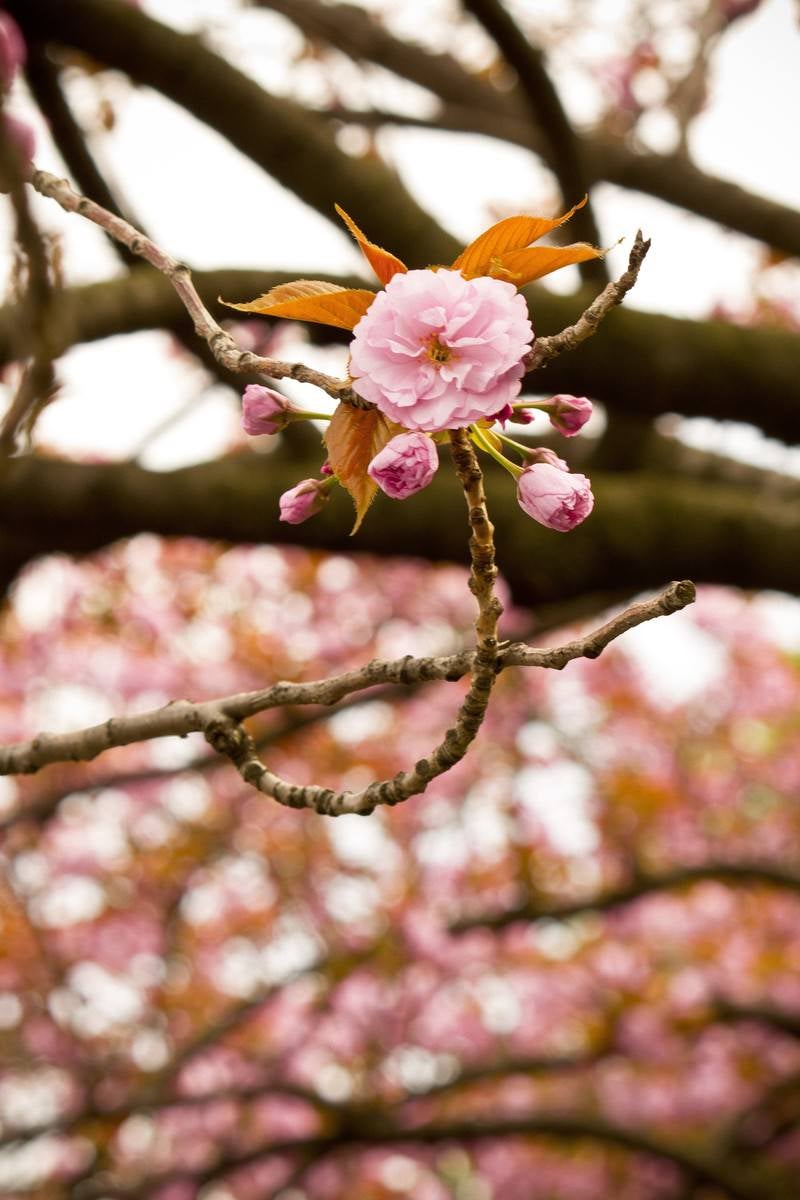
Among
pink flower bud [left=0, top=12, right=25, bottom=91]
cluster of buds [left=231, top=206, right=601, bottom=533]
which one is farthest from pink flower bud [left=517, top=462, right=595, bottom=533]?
pink flower bud [left=0, top=12, right=25, bottom=91]

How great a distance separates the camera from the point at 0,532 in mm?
2893

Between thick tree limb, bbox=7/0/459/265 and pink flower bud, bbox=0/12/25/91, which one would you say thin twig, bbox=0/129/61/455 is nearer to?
pink flower bud, bbox=0/12/25/91

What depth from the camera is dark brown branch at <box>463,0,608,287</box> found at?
2.31 m

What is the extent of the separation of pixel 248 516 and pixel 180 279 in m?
1.69

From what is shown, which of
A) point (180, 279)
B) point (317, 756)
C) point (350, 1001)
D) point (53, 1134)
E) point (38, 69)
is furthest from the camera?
point (317, 756)

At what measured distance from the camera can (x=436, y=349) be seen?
0.77 m

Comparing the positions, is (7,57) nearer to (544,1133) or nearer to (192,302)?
(192,302)

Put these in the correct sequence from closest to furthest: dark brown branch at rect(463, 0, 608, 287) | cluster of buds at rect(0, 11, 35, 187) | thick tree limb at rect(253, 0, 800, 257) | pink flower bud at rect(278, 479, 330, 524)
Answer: pink flower bud at rect(278, 479, 330, 524)
cluster of buds at rect(0, 11, 35, 187)
dark brown branch at rect(463, 0, 608, 287)
thick tree limb at rect(253, 0, 800, 257)

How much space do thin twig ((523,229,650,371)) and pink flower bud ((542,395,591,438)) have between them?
11cm

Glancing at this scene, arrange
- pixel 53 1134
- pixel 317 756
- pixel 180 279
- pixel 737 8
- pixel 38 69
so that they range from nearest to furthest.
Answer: pixel 180 279, pixel 38 69, pixel 737 8, pixel 53 1134, pixel 317 756

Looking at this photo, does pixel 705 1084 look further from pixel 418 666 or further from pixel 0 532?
pixel 418 666

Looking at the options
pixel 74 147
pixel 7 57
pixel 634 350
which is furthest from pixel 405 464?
pixel 74 147

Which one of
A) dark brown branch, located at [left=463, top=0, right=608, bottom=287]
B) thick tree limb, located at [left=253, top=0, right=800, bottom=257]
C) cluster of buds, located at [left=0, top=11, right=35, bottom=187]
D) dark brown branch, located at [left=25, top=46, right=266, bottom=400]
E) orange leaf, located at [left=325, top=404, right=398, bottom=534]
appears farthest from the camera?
thick tree limb, located at [left=253, top=0, right=800, bottom=257]

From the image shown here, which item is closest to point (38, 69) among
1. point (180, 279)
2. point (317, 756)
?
point (180, 279)
